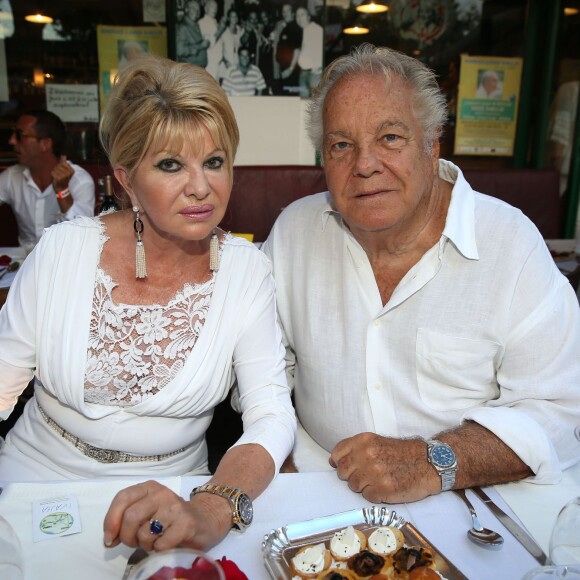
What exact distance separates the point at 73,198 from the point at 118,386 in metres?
3.65

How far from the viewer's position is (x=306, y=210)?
92.5 inches

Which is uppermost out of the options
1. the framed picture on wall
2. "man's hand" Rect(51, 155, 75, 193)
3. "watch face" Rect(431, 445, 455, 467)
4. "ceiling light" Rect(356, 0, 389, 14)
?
"ceiling light" Rect(356, 0, 389, 14)

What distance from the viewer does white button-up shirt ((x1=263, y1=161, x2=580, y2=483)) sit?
5.89ft

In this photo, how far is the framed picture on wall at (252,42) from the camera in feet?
18.6

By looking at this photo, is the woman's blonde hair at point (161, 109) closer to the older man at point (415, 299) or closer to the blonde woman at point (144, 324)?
the blonde woman at point (144, 324)

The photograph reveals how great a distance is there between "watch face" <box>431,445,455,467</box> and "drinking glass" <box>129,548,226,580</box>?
0.76 metres

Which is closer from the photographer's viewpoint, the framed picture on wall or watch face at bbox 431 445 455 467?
watch face at bbox 431 445 455 467

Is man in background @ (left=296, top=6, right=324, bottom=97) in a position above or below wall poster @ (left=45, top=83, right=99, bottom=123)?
above

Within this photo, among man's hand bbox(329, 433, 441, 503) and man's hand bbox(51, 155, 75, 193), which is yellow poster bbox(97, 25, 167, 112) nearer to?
man's hand bbox(51, 155, 75, 193)

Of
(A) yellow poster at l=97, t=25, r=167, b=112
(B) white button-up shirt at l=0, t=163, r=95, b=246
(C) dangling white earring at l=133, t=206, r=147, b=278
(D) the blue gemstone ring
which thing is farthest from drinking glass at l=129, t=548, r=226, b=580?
(A) yellow poster at l=97, t=25, r=167, b=112

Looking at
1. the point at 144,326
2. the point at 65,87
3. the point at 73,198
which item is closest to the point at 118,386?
the point at 144,326

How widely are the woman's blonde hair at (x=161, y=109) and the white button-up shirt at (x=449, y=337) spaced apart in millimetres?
649

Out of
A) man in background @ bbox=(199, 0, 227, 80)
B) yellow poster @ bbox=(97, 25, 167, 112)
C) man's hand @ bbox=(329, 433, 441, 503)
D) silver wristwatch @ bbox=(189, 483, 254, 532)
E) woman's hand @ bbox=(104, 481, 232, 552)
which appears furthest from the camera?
yellow poster @ bbox=(97, 25, 167, 112)

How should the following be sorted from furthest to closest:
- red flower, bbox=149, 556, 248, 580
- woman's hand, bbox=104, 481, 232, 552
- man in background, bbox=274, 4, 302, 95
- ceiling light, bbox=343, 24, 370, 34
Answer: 1. ceiling light, bbox=343, 24, 370, 34
2. man in background, bbox=274, 4, 302, 95
3. woman's hand, bbox=104, 481, 232, 552
4. red flower, bbox=149, 556, 248, 580
